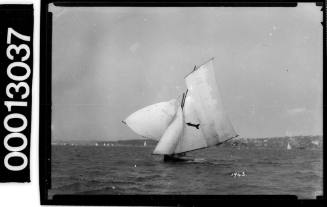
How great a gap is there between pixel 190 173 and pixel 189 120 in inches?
18.0

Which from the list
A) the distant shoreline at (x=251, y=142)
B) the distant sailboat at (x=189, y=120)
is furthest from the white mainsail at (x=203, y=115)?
the distant shoreline at (x=251, y=142)

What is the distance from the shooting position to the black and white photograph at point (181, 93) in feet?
11.4

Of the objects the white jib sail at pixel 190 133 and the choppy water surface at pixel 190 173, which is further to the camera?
the white jib sail at pixel 190 133

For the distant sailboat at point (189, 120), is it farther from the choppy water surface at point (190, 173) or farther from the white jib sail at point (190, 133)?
the choppy water surface at point (190, 173)

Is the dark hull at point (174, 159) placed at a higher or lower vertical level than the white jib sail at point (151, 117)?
lower

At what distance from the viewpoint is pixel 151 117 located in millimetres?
3533

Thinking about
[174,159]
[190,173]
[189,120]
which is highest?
[189,120]

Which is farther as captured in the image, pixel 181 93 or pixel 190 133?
pixel 190 133

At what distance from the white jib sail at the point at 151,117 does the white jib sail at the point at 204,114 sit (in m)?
0.15

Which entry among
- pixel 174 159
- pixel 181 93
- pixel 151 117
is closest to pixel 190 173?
pixel 174 159

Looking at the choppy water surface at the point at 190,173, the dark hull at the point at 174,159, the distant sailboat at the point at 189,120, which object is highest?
the distant sailboat at the point at 189,120

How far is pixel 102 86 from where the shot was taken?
11.5 feet

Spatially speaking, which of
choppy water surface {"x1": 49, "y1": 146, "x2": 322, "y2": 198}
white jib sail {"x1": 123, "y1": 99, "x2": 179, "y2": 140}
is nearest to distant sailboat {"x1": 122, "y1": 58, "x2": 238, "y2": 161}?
white jib sail {"x1": 123, "y1": 99, "x2": 179, "y2": 140}

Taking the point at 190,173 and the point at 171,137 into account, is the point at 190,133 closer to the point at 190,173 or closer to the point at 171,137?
the point at 171,137
